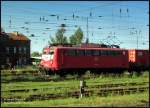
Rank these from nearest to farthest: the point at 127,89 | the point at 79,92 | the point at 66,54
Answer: the point at 79,92 < the point at 127,89 < the point at 66,54

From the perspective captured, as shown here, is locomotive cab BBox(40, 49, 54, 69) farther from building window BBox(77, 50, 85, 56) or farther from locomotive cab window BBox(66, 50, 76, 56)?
building window BBox(77, 50, 85, 56)

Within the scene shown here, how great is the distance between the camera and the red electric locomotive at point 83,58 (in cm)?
4156

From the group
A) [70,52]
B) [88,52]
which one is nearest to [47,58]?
[70,52]

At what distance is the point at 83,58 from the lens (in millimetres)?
42875

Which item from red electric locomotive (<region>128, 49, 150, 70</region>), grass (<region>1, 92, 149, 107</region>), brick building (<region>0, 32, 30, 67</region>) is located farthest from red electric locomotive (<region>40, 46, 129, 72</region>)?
brick building (<region>0, 32, 30, 67</region>)

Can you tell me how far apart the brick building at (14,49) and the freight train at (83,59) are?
112 ft

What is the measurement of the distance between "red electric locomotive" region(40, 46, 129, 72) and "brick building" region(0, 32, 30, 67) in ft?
113

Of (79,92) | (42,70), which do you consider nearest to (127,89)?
(79,92)

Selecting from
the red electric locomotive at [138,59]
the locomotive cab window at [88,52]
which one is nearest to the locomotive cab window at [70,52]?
the locomotive cab window at [88,52]

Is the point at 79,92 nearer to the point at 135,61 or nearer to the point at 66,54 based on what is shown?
the point at 66,54

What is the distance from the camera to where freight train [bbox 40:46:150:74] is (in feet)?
136

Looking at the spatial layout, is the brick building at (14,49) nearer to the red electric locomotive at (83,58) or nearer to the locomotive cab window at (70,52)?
the red electric locomotive at (83,58)

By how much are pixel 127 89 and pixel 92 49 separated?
18.1 metres

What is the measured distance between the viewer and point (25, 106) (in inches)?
677
